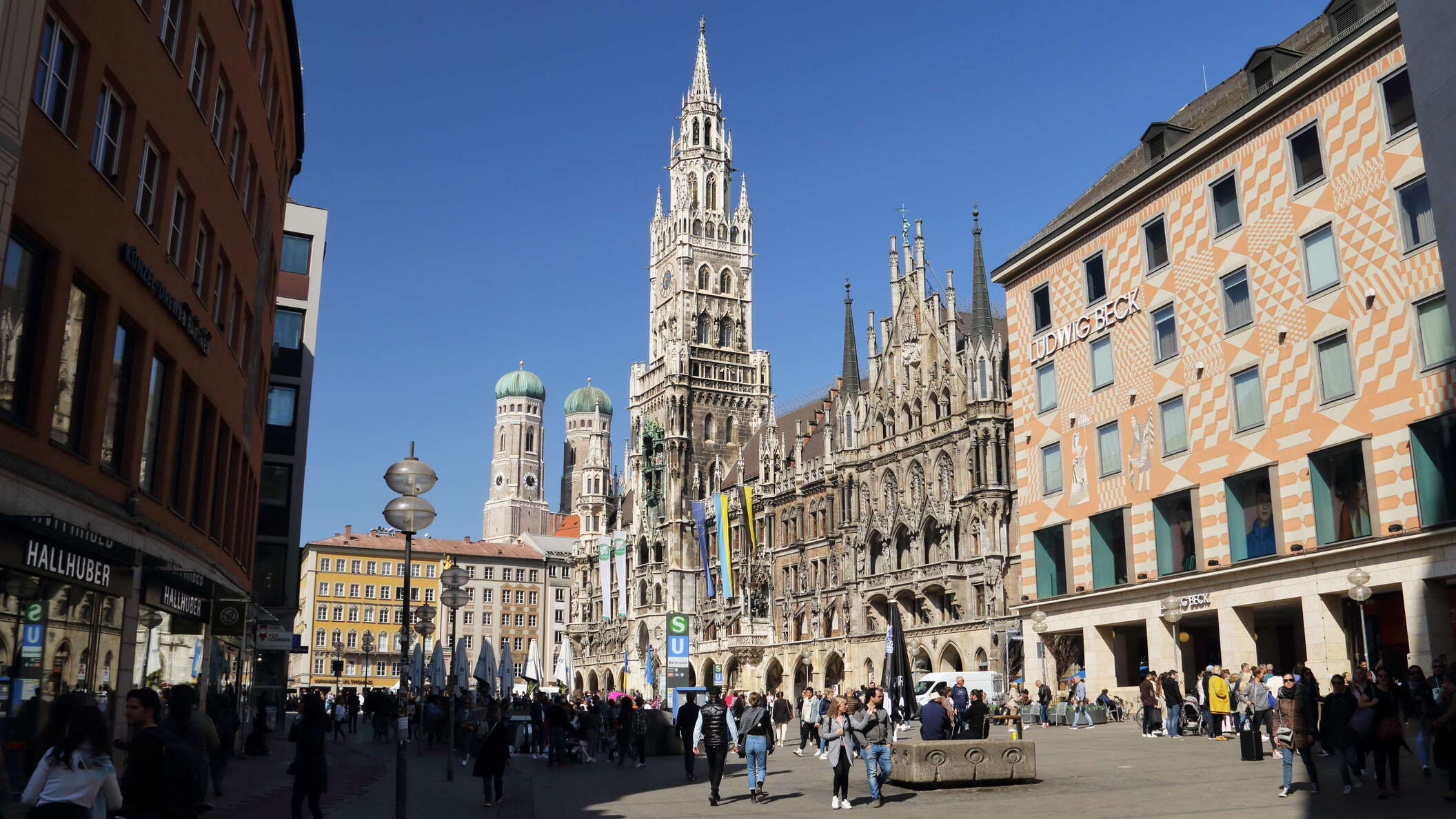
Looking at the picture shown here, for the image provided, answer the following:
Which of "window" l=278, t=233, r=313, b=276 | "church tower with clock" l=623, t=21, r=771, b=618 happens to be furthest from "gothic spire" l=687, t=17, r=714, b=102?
"window" l=278, t=233, r=313, b=276

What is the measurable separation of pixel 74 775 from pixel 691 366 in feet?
306

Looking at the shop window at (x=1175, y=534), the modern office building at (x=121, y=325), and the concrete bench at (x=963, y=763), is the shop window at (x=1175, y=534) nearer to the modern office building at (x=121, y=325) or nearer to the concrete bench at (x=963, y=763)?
the concrete bench at (x=963, y=763)

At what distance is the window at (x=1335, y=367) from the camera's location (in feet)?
93.8

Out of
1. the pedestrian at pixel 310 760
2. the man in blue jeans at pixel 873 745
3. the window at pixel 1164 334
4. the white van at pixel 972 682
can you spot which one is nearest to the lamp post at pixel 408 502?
the pedestrian at pixel 310 760

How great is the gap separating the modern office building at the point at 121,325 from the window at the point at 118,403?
4cm

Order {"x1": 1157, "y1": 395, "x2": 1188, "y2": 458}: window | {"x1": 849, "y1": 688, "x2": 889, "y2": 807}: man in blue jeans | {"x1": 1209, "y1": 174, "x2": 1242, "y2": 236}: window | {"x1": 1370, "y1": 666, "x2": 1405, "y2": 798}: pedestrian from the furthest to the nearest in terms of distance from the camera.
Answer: {"x1": 1157, "y1": 395, "x2": 1188, "y2": 458}: window < {"x1": 1209, "y1": 174, "x2": 1242, "y2": 236}: window < {"x1": 849, "y1": 688, "x2": 889, "y2": 807}: man in blue jeans < {"x1": 1370, "y1": 666, "x2": 1405, "y2": 798}: pedestrian

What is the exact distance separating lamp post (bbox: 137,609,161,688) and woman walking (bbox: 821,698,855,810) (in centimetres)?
1116

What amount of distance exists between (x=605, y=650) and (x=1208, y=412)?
76.3 meters

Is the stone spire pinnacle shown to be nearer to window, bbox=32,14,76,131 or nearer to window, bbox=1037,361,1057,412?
window, bbox=1037,361,1057,412

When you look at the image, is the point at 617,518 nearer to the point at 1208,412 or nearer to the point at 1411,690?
the point at 1208,412

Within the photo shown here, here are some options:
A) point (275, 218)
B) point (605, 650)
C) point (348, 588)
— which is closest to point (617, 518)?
point (605, 650)

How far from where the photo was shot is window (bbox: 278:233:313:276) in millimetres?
46438

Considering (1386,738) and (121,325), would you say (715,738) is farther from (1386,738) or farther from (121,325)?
(121,325)

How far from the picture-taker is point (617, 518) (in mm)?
112125
